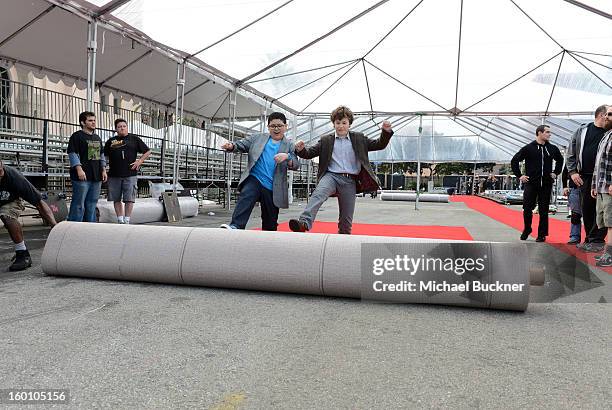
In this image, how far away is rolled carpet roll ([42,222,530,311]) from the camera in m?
3.09

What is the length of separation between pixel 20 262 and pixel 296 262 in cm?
281

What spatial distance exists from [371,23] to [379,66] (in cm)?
267

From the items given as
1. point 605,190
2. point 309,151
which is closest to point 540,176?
point 605,190

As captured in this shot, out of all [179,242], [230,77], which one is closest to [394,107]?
[230,77]

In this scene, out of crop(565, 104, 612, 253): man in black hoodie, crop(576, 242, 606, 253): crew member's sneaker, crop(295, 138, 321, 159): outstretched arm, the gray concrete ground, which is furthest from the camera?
crop(565, 104, 612, 253): man in black hoodie

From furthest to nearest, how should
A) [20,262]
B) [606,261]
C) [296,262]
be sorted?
1. [606,261]
2. [20,262]
3. [296,262]

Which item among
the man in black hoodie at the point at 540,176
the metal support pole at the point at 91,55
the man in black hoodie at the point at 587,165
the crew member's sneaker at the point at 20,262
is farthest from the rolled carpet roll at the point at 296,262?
the metal support pole at the point at 91,55

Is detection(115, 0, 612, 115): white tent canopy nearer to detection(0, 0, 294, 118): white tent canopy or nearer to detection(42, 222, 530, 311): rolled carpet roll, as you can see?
detection(0, 0, 294, 118): white tent canopy

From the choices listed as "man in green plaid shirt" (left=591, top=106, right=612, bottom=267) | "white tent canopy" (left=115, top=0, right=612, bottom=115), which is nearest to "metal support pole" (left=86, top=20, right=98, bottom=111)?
"white tent canopy" (left=115, top=0, right=612, bottom=115)

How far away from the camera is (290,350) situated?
236 cm

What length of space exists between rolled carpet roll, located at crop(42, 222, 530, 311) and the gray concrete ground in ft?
0.39

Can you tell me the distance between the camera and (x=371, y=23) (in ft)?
34.6

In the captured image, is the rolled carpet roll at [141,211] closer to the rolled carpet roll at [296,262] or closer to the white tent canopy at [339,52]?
the white tent canopy at [339,52]

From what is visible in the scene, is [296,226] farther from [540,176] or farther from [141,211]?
[141,211]
